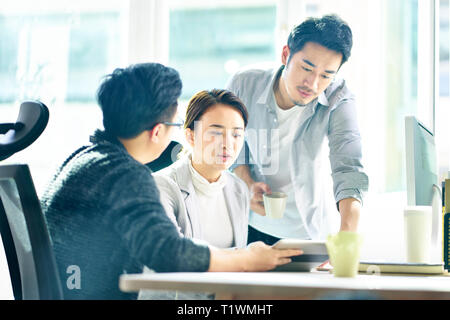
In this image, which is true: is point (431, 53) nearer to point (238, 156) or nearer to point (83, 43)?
point (238, 156)

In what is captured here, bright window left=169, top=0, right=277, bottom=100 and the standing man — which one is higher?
bright window left=169, top=0, right=277, bottom=100

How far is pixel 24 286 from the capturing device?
3.56 ft

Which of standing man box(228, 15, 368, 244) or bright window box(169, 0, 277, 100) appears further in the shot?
bright window box(169, 0, 277, 100)

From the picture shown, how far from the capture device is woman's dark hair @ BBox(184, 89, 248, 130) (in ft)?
6.02

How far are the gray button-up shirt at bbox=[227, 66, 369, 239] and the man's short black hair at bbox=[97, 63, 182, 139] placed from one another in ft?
1.92

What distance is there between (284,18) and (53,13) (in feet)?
3.26

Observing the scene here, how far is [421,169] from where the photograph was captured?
4.90 feet

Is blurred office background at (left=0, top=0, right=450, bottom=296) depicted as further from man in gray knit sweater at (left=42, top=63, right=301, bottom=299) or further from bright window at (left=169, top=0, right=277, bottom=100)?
man in gray knit sweater at (left=42, top=63, right=301, bottom=299)

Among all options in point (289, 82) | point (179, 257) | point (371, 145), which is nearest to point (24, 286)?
point (179, 257)

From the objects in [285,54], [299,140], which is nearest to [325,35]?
[285,54]

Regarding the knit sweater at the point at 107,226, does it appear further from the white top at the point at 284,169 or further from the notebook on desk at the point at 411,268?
the white top at the point at 284,169

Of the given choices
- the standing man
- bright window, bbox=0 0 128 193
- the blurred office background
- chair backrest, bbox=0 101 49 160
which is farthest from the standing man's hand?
chair backrest, bbox=0 101 49 160

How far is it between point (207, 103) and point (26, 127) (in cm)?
80

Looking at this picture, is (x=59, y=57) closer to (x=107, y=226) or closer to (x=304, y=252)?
(x=107, y=226)
